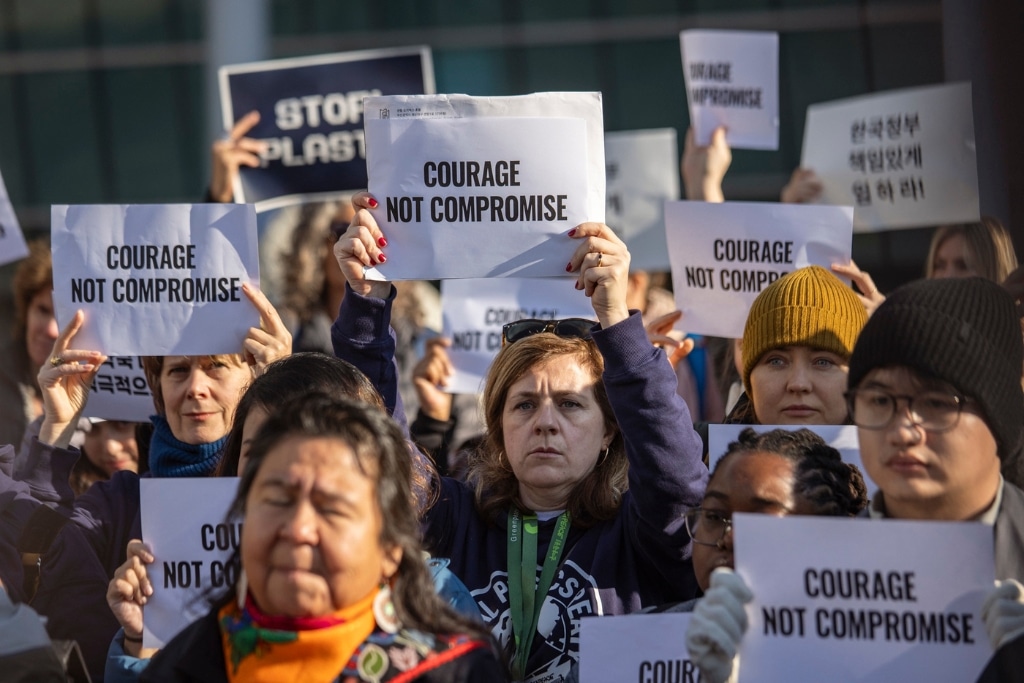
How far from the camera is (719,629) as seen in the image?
8.38 feet

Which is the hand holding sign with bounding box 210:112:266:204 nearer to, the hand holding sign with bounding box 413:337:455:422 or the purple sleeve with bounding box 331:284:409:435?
the hand holding sign with bounding box 413:337:455:422

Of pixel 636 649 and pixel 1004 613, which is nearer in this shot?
pixel 1004 613

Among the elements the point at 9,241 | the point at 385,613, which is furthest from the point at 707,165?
the point at 385,613

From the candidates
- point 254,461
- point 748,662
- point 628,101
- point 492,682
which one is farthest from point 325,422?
point 628,101

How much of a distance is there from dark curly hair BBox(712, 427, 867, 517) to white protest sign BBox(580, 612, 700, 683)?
388 millimetres

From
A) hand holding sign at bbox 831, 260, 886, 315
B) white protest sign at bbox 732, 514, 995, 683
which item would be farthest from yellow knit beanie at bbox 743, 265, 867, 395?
white protest sign at bbox 732, 514, 995, 683

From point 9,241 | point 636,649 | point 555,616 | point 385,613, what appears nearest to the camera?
point 385,613

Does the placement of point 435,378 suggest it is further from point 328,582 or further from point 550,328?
point 328,582

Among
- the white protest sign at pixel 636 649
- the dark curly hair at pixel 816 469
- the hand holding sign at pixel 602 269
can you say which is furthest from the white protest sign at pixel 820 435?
the white protest sign at pixel 636 649

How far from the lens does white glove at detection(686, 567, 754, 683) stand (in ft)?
8.38

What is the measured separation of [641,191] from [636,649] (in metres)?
3.79

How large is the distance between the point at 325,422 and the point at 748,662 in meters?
0.94

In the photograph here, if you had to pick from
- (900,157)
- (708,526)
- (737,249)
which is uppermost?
(900,157)

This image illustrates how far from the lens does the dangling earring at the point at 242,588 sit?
2554 millimetres
